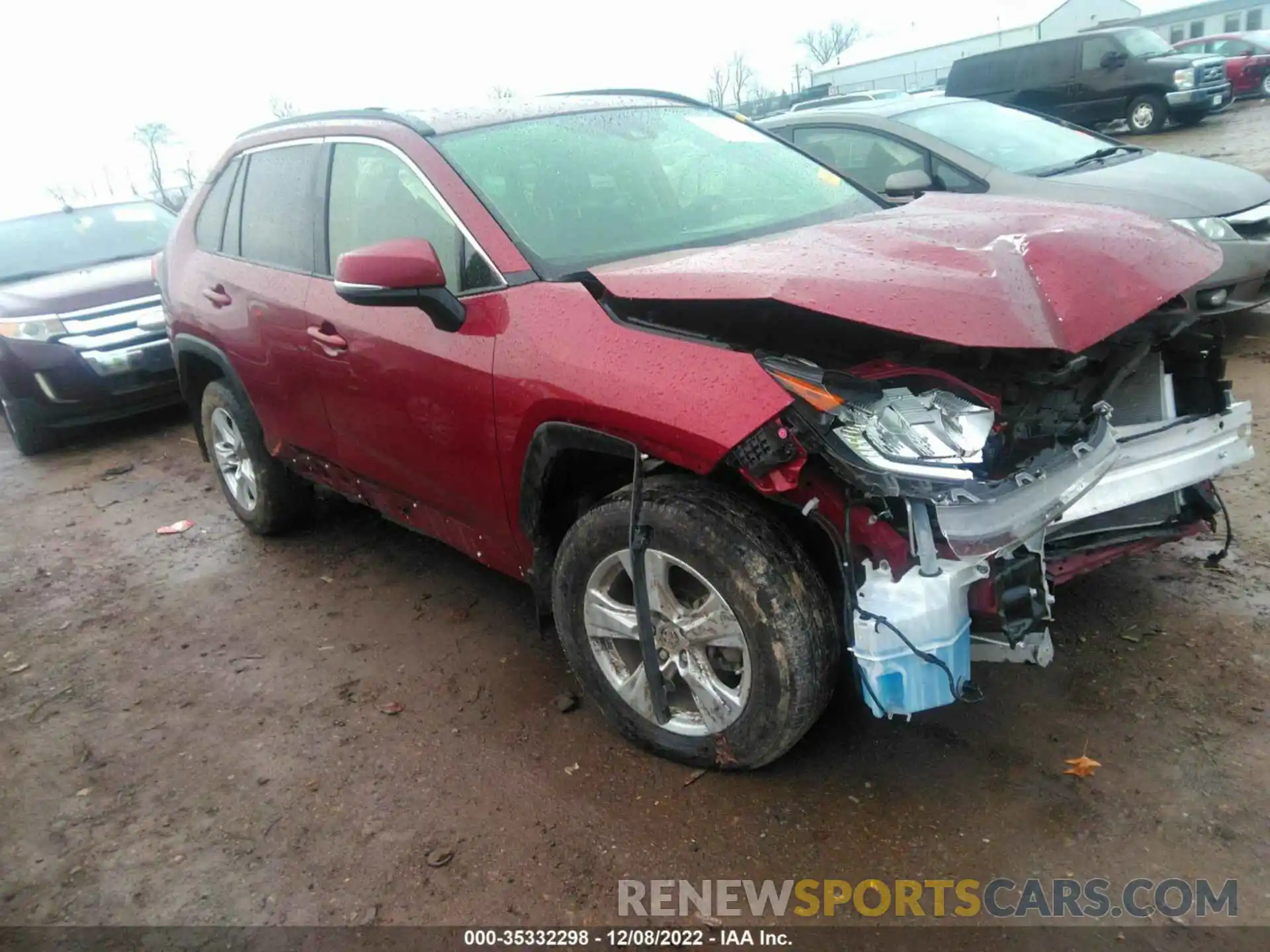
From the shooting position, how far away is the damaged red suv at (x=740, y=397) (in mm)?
2283

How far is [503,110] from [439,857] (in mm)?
2610

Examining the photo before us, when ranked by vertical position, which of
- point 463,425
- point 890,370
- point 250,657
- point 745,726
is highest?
point 890,370

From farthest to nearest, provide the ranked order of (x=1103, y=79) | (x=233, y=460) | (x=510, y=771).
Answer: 1. (x=1103, y=79)
2. (x=233, y=460)
3. (x=510, y=771)

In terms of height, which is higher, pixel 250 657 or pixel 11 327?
pixel 11 327

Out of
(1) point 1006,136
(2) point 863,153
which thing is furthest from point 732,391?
(1) point 1006,136

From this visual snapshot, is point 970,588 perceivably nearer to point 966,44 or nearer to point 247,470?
point 247,470

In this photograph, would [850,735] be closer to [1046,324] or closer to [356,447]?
[1046,324]

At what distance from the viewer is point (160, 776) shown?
3.12m

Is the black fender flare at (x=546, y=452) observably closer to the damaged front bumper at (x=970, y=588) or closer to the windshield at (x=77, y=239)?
the damaged front bumper at (x=970, y=588)

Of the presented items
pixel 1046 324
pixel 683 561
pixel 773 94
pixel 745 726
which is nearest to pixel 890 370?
pixel 1046 324

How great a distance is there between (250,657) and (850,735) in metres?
2.35

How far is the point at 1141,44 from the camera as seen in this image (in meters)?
17.7

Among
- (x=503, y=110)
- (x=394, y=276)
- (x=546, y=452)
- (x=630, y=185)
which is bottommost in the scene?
(x=546, y=452)

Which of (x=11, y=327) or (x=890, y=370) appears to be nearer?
(x=890, y=370)
